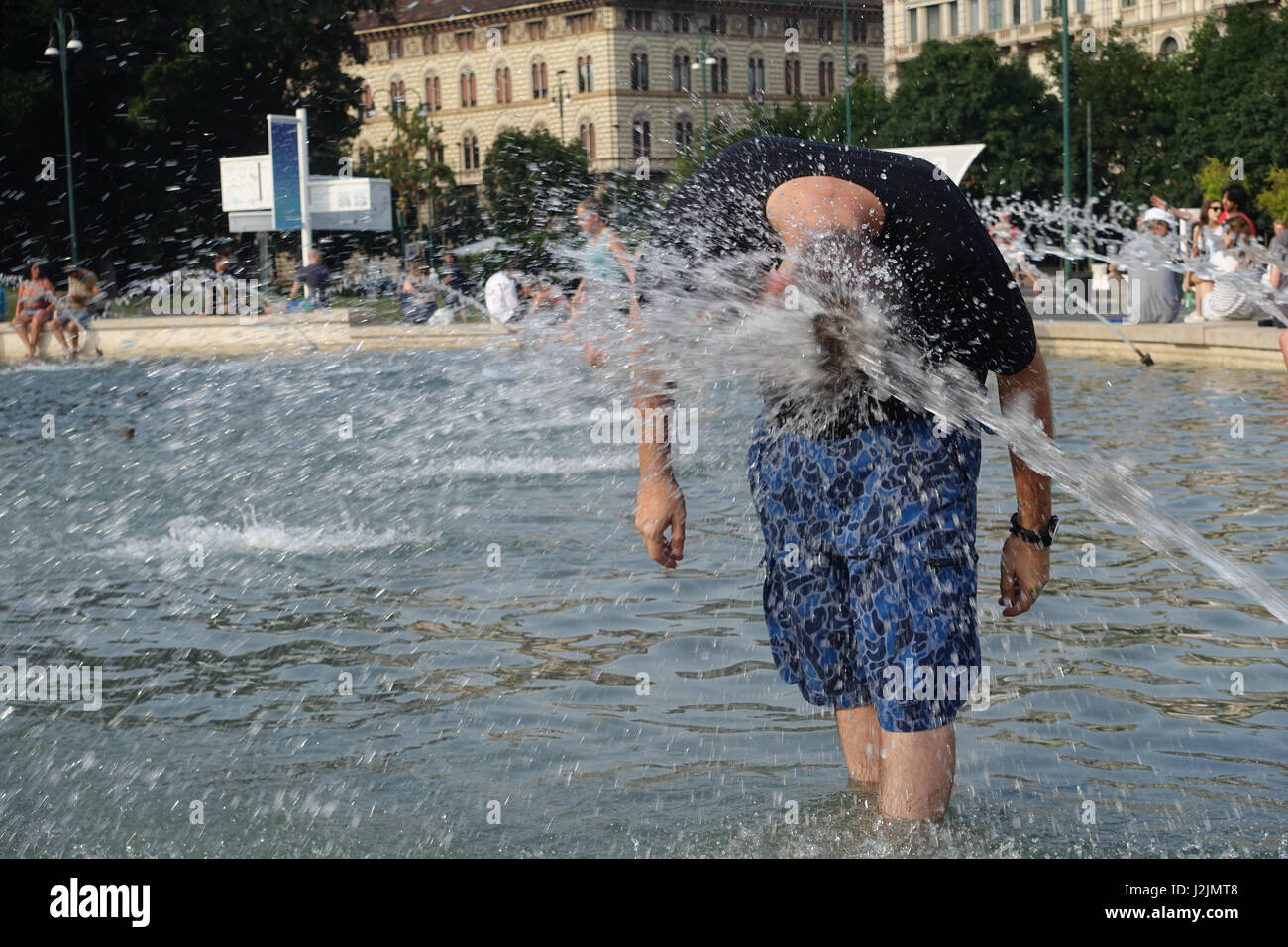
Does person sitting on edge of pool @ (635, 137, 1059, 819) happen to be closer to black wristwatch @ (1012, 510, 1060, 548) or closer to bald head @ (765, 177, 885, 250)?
bald head @ (765, 177, 885, 250)

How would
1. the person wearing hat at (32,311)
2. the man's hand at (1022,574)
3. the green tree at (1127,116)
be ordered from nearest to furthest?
the man's hand at (1022,574) → the person wearing hat at (32,311) → the green tree at (1127,116)

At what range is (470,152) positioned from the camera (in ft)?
320

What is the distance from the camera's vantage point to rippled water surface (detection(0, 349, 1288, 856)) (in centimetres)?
391

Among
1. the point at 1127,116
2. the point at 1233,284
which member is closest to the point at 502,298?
the point at 1233,284

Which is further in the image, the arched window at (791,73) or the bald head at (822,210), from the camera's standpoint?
the arched window at (791,73)

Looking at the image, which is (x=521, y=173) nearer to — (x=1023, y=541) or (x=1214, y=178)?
(x=1214, y=178)

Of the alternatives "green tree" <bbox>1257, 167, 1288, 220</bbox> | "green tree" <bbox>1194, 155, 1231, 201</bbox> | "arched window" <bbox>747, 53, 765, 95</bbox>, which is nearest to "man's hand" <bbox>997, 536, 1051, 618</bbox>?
"green tree" <bbox>1257, 167, 1288, 220</bbox>

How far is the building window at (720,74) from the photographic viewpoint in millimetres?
90000

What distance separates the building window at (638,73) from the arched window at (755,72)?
5.68 m

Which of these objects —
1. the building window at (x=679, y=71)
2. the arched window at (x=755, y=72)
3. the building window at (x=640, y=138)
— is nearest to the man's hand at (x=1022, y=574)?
the arched window at (x=755, y=72)

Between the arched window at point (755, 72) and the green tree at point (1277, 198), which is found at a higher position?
the arched window at point (755, 72)

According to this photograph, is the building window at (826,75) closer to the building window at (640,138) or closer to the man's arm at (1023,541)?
the building window at (640,138)

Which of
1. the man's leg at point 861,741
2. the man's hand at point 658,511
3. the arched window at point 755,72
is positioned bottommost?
the man's leg at point 861,741

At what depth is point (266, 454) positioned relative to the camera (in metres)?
12.3
